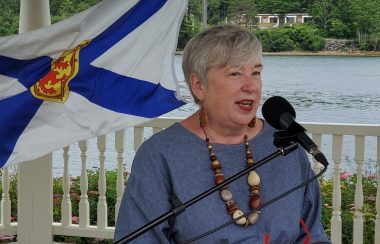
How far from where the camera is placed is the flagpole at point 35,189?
3646 mm

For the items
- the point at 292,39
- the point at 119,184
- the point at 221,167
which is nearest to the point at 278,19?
the point at 292,39

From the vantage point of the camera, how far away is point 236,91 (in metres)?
1.81

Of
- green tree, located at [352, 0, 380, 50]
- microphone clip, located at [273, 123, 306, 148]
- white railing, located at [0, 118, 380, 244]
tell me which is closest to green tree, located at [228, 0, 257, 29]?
green tree, located at [352, 0, 380, 50]

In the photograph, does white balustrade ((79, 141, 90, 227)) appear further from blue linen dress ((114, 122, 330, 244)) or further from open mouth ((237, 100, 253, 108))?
open mouth ((237, 100, 253, 108))

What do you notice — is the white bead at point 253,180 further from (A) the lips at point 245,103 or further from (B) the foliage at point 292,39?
(B) the foliage at point 292,39

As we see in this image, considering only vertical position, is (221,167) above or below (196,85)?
below

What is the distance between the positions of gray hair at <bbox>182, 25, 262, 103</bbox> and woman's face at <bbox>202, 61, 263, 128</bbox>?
2 centimetres

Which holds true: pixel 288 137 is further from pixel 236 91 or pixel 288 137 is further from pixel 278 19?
pixel 278 19

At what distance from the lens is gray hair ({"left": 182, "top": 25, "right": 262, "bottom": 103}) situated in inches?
71.2

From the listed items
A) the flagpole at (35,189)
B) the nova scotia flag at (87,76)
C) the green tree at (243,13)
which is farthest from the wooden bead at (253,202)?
the green tree at (243,13)

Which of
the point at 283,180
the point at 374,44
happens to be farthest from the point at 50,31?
the point at 374,44

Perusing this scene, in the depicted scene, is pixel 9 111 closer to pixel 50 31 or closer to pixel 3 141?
pixel 3 141

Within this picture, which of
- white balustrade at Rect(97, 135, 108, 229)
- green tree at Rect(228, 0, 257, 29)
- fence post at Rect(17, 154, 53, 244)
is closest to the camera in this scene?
fence post at Rect(17, 154, 53, 244)

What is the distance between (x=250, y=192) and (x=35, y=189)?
7.14 ft
